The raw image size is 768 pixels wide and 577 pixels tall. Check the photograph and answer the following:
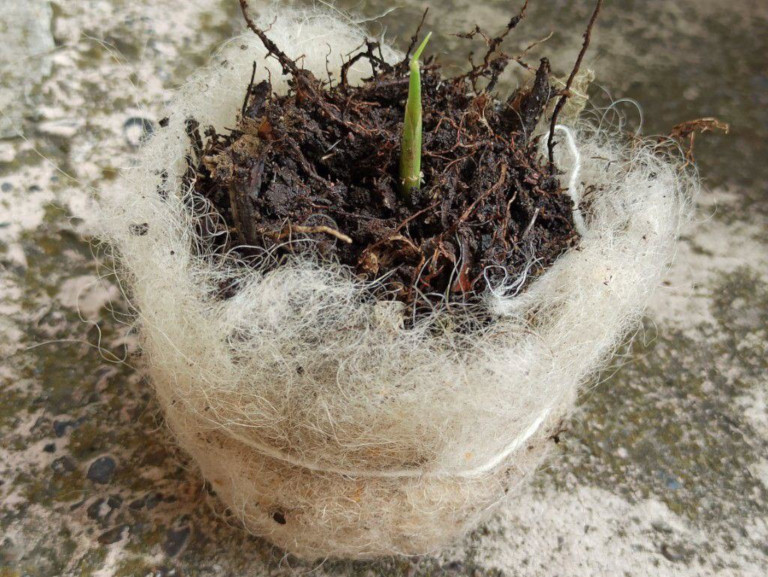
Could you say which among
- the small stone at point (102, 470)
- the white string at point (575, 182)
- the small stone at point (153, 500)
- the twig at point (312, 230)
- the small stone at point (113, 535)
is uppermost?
the white string at point (575, 182)

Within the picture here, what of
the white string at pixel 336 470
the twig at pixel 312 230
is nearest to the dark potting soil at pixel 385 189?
the twig at pixel 312 230

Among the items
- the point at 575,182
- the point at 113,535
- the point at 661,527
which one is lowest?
the point at 113,535

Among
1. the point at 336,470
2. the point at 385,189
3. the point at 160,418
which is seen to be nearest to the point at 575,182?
the point at 385,189

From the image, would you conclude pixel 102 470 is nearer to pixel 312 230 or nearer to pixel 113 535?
pixel 113 535

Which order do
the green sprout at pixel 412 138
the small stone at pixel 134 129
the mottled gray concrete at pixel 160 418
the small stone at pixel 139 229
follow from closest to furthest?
1. the green sprout at pixel 412 138
2. the small stone at pixel 139 229
3. the mottled gray concrete at pixel 160 418
4. the small stone at pixel 134 129

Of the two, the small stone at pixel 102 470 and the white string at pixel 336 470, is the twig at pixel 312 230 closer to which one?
the white string at pixel 336 470

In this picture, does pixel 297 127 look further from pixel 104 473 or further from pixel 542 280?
pixel 104 473
